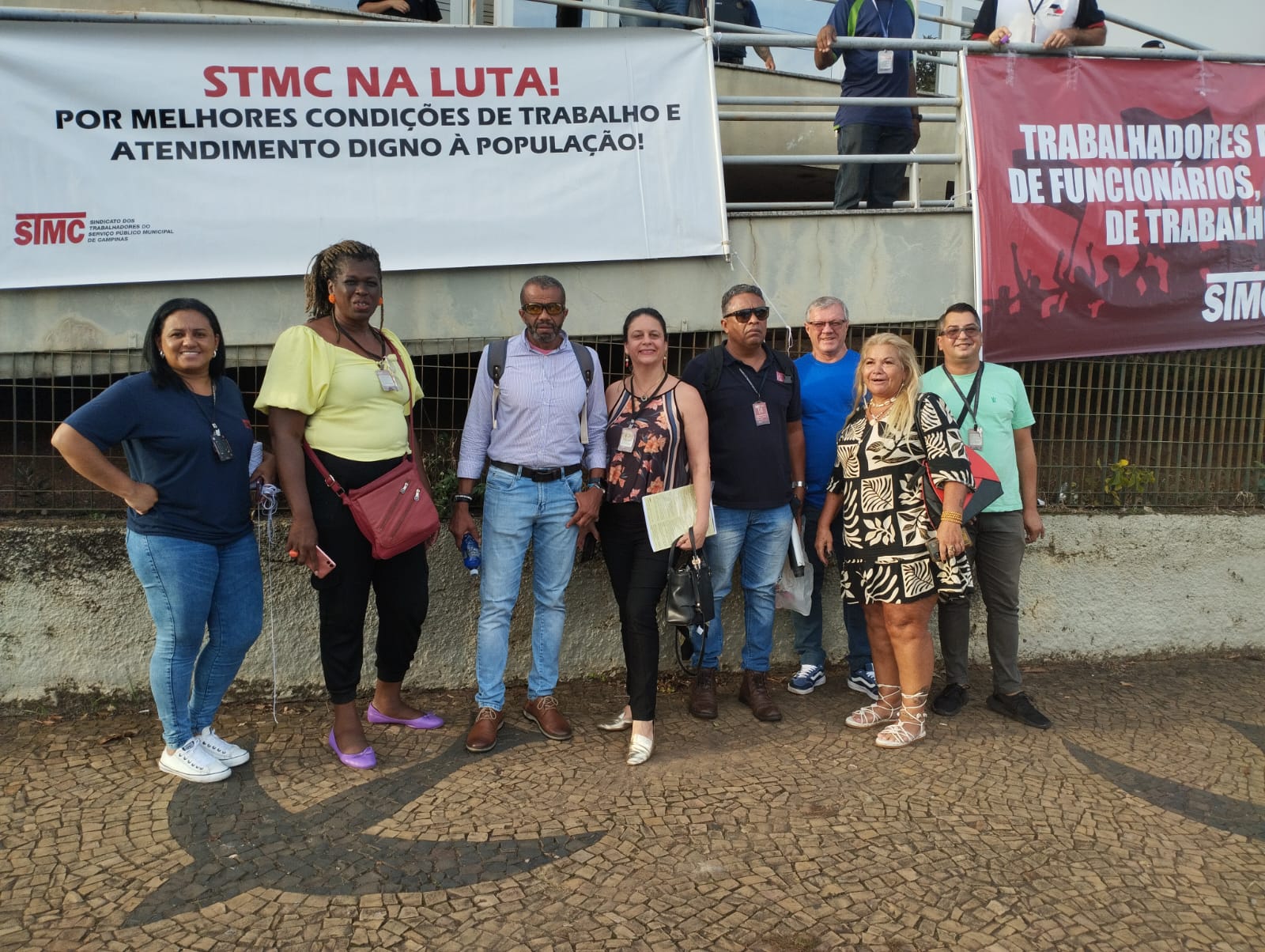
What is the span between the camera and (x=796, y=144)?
8125 mm

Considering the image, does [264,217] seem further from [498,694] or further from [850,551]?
[850,551]

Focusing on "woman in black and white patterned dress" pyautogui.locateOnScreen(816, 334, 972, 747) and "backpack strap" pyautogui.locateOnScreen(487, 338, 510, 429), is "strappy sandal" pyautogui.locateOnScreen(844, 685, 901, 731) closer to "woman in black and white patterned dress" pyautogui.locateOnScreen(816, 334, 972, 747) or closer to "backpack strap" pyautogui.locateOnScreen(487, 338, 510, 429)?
"woman in black and white patterned dress" pyautogui.locateOnScreen(816, 334, 972, 747)

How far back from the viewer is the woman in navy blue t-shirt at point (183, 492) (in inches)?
143

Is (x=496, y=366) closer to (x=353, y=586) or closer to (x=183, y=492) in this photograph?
(x=353, y=586)

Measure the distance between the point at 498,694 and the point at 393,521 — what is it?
95 cm

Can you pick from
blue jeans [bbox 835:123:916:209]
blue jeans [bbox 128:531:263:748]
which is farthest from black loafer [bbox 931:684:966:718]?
blue jeans [bbox 128:531:263:748]

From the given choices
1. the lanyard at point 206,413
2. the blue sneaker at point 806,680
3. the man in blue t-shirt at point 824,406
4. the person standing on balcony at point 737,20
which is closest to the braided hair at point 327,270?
the lanyard at point 206,413

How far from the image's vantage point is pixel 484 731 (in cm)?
424

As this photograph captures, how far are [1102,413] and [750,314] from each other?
2898mm

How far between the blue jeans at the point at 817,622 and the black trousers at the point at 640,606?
3.28 ft

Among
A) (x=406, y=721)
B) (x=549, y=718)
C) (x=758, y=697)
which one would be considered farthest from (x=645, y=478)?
(x=406, y=721)

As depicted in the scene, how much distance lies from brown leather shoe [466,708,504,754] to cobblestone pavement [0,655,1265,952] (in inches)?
2.1

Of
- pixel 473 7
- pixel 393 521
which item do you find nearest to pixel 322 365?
pixel 393 521

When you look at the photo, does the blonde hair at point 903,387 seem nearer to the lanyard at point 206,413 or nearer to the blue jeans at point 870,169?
the blue jeans at point 870,169
